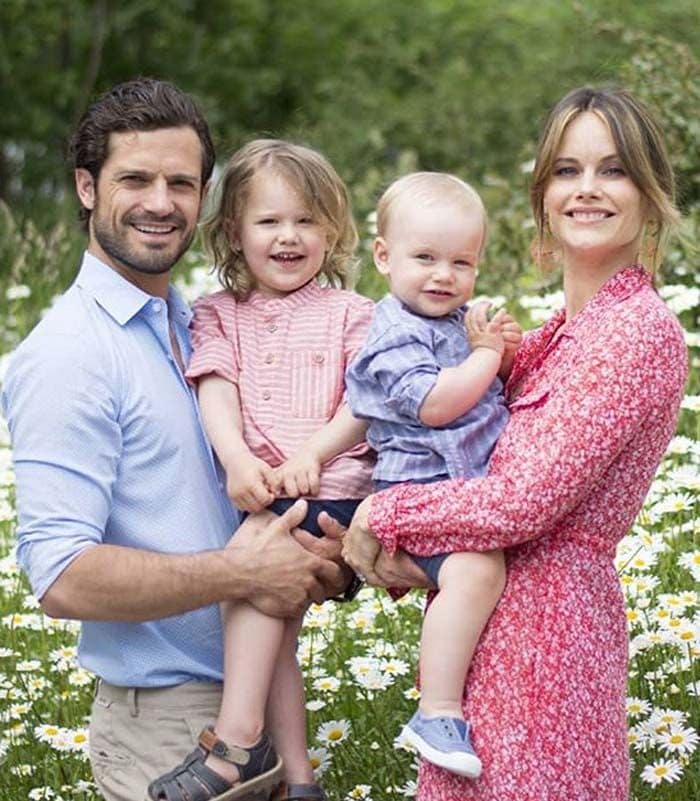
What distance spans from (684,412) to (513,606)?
11.6 ft

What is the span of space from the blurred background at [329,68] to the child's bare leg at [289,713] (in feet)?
29.6

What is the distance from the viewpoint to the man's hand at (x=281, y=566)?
366cm

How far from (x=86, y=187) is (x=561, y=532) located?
1463 mm

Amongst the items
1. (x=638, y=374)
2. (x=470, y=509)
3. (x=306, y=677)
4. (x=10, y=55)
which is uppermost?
(x=10, y=55)

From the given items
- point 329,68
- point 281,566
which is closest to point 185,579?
point 281,566

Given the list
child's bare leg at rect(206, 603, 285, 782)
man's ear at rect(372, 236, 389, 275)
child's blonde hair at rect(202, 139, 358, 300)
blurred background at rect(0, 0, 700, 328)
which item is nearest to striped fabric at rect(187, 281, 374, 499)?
child's blonde hair at rect(202, 139, 358, 300)

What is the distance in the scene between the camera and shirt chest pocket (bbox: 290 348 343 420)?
3.78 metres

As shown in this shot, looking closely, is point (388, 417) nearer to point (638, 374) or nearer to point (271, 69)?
point (638, 374)

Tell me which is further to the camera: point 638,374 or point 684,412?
point 684,412

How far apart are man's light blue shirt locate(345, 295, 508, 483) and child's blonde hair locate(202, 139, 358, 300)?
383 mm

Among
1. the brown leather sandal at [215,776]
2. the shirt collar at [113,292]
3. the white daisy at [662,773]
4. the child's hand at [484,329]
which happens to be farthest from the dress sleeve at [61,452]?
the white daisy at [662,773]

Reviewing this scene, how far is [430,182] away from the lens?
11.8 feet

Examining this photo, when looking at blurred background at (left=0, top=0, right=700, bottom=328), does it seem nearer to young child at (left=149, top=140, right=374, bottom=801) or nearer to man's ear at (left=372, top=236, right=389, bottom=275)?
young child at (left=149, top=140, right=374, bottom=801)

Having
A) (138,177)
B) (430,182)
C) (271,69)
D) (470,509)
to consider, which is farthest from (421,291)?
(271,69)
